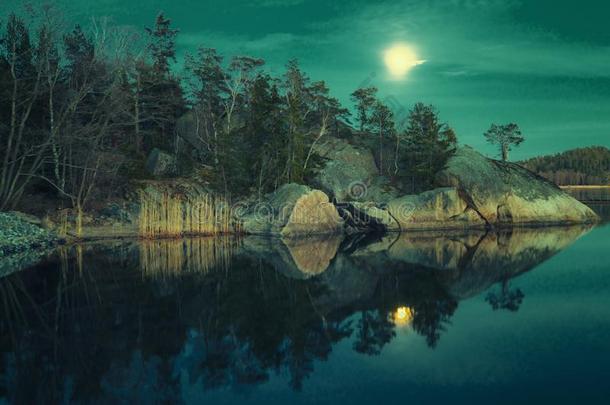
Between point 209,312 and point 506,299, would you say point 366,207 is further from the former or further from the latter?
point 209,312

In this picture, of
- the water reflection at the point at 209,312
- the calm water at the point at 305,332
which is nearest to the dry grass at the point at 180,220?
the water reflection at the point at 209,312

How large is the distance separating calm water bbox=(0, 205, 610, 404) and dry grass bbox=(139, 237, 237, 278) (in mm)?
203

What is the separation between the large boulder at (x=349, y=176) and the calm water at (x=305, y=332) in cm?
2150

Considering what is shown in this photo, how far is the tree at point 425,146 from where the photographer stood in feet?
120

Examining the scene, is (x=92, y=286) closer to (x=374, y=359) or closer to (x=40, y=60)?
(x=374, y=359)

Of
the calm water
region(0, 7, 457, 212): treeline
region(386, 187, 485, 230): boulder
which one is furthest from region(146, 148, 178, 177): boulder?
the calm water

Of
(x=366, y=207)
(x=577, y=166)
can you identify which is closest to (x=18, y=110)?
(x=366, y=207)

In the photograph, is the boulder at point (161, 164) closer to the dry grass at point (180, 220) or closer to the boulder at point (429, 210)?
the dry grass at point (180, 220)

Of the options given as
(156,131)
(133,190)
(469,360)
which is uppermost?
(156,131)

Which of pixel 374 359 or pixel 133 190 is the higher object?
pixel 133 190

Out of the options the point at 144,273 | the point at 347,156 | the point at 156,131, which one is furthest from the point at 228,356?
the point at 156,131

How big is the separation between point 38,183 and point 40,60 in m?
8.35

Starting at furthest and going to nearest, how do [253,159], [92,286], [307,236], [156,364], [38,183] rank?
[253,159] → [38,183] → [307,236] → [92,286] → [156,364]

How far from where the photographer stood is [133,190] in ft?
101
